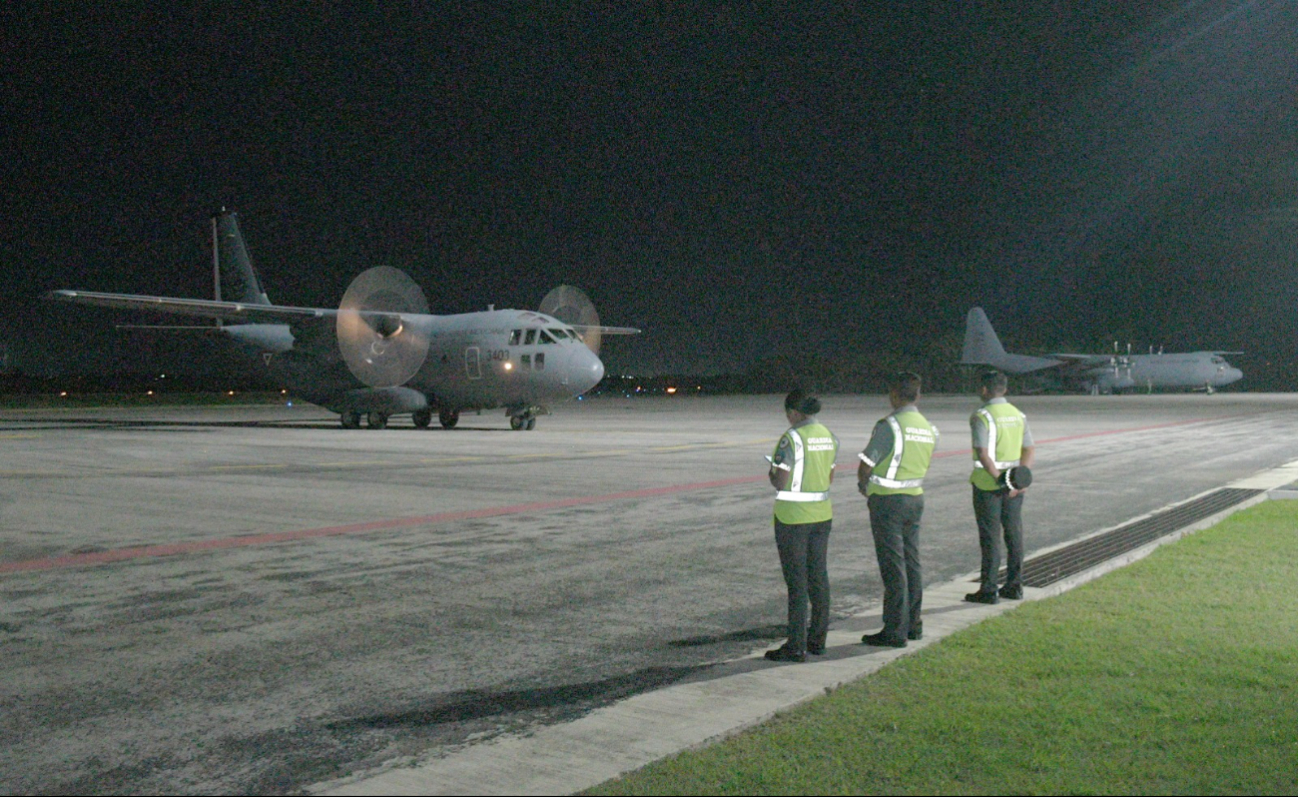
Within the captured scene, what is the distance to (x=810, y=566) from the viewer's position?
21.5 feet

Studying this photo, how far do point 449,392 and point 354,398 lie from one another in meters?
3.31

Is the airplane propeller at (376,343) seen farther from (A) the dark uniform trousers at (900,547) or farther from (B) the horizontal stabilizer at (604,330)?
(A) the dark uniform trousers at (900,547)

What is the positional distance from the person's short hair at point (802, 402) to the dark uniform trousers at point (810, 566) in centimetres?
71

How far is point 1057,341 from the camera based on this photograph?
137m

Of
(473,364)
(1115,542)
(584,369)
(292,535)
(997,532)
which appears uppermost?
(473,364)

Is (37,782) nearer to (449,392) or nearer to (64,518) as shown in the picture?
(64,518)

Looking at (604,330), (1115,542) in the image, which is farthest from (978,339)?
(1115,542)

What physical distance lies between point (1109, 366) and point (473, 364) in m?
68.2

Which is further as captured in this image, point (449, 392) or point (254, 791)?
point (449, 392)

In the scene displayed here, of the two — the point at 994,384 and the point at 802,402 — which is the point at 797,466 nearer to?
the point at 802,402

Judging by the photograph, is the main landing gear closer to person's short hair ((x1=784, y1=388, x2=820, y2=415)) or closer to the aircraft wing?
the aircraft wing

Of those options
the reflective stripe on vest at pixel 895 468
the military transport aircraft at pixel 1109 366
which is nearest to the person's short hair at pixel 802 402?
the reflective stripe on vest at pixel 895 468

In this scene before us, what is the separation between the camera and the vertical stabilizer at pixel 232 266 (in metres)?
40.5

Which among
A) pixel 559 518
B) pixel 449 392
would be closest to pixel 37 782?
pixel 559 518
